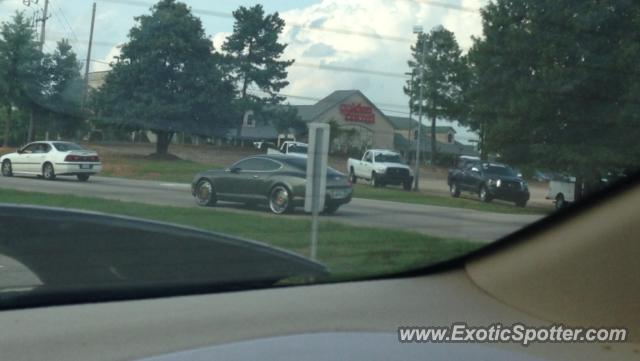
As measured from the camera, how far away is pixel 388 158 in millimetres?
5918

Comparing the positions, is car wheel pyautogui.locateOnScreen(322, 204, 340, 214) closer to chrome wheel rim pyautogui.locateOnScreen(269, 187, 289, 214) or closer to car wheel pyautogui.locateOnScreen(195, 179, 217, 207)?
chrome wheel rim pyautogui.locateOnScreen(269, 187, 289, 214)

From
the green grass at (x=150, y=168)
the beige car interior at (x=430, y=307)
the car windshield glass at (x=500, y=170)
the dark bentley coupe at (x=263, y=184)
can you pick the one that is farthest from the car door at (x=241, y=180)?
the car windshield glass at (x=500, y=170)

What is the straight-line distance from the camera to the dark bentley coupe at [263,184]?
16.4ft

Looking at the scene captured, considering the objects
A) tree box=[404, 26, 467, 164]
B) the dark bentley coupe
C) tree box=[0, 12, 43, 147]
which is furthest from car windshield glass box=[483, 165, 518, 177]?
tree box=[0, 12, 43, 147]

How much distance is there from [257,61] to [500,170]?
190 cm

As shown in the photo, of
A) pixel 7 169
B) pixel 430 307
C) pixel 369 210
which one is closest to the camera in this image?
pixel 430 307

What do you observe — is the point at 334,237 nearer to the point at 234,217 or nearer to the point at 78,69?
the point at 234,217

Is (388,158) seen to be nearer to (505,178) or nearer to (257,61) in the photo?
(505,178)

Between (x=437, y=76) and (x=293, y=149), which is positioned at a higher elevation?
(x=437, y=76)

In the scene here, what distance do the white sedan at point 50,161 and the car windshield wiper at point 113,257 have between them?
535 mm

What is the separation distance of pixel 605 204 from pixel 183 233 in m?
2.33

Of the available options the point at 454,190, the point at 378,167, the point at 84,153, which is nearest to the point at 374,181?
the point at 378,167

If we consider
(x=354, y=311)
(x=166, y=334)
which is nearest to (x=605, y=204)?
(x=354, y=311)

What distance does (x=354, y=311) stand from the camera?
465cm
